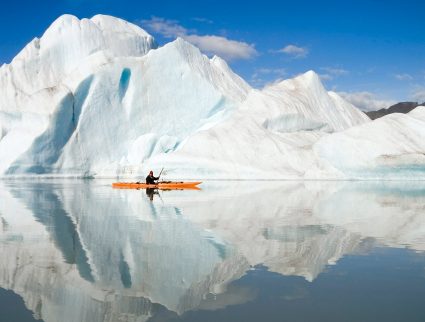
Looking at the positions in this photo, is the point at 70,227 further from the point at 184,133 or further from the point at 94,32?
the point at 94,32

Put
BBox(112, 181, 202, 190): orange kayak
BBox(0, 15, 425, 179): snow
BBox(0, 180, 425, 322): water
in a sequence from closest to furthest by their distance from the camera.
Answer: BBox(0, 180, 425, 322): water, BBox(112, 181, 202, 190): orange kayak, BBox(0, 15, 425, 179): snow

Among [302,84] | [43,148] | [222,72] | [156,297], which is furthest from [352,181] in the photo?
[156,297]

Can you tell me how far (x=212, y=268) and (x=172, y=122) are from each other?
28.5 m

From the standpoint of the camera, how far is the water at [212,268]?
377 centimetres

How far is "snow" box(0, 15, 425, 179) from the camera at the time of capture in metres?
26.0

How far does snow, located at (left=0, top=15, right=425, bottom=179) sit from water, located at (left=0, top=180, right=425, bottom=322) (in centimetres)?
1699

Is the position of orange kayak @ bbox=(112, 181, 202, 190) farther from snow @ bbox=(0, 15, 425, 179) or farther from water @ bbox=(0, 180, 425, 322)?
water @ bbox=(0, 180, 425, 322)

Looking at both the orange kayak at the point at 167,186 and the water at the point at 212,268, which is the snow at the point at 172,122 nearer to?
the orange kayak at the point at 167,186

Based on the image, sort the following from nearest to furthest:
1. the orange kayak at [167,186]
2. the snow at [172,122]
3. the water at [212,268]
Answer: the water at [212,268] < the orange kayak at [167,186] < the snow at [172,122]

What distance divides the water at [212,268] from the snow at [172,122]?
55.7ft

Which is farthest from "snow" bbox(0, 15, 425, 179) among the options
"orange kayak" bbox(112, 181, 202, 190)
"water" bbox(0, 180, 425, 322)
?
"water" bbox(0, 180, 425, 322)

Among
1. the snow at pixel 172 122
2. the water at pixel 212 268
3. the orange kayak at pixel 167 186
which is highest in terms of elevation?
the snow at pixel 172 122

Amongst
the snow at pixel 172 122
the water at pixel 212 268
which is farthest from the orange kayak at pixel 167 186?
the water at pixel 212 268

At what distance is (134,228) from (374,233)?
3578 mm
